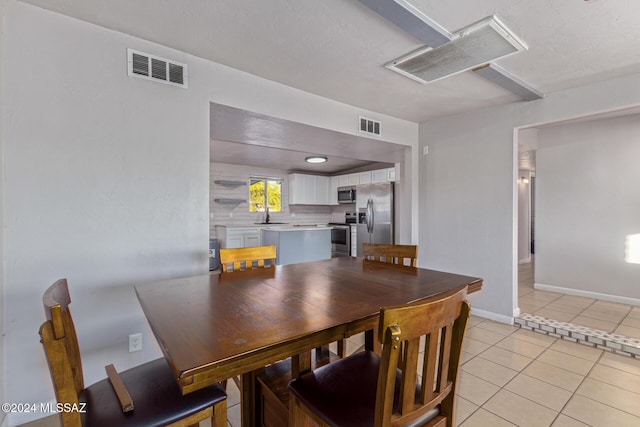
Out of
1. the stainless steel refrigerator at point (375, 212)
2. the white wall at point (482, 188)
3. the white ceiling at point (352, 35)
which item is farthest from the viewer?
the stainless steel refrigerator at point (375, 212)

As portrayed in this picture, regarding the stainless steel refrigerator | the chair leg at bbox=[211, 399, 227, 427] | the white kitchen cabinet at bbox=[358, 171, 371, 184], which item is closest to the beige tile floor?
the stainless steel refrigerator

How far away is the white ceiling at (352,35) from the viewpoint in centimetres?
173

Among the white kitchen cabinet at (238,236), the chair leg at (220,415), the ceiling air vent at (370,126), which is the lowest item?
the chair leg at (220,415)

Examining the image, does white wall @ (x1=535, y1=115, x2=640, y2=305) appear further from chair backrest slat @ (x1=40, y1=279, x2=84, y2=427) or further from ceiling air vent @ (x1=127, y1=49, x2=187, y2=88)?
chair backrest slat @ (x1=40, y1=279, x2=84, y2=427)

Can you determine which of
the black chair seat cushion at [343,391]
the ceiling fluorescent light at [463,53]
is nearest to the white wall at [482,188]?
the ceiling fluorescent light at [463,53]

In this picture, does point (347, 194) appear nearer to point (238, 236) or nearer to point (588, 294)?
point (238, 236)

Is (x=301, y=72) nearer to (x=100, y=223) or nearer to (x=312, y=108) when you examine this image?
(x=312, y=108)

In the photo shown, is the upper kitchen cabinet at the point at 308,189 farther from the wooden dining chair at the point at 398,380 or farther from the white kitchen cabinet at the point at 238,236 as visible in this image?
the wooden dining chair at the point at 398,380

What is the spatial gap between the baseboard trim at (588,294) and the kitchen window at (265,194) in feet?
18.0

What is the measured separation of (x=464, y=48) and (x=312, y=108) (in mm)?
1408

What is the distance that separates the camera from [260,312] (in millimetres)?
1226

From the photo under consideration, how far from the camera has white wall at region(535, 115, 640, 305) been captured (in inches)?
151

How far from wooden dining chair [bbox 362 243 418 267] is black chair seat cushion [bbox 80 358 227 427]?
1.62 meters

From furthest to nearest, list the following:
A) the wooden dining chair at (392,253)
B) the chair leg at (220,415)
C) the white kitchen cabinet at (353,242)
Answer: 1. the white kitchen cabinet at (353,242)
2. the wooden dining chair at (392,253)
3. the chair leg at (220,415)
